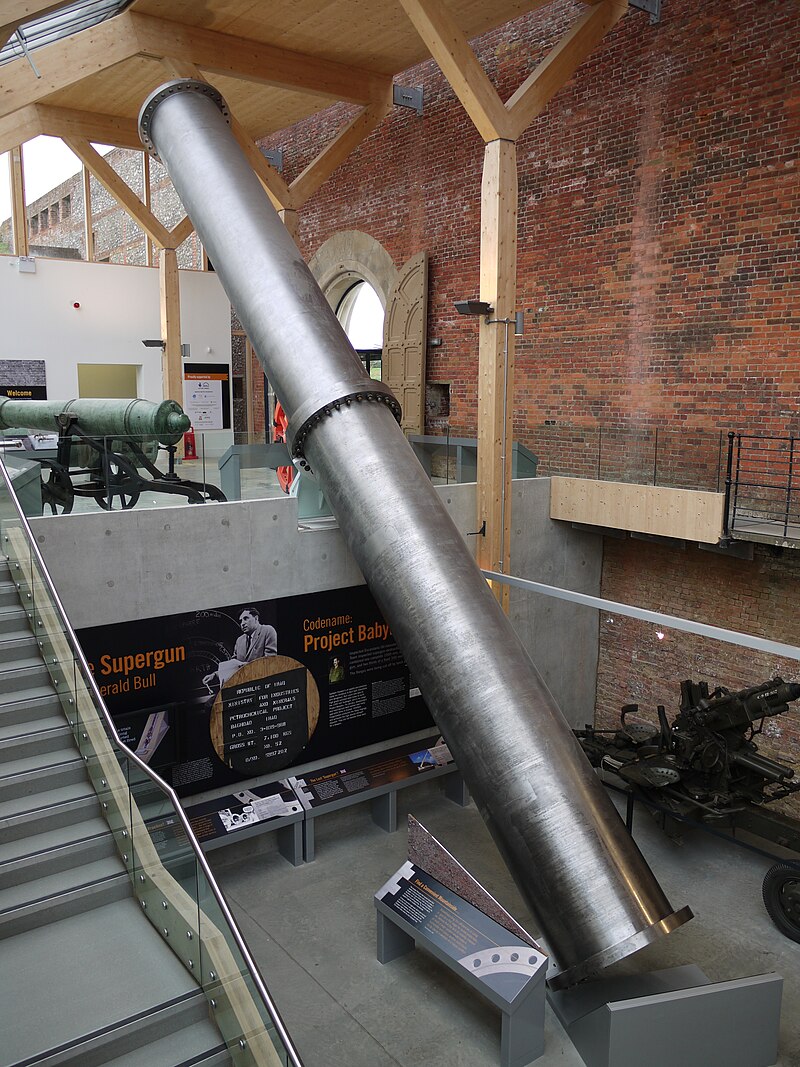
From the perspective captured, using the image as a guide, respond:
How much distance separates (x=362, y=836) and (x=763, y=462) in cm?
599

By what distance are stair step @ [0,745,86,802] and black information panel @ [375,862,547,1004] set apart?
9.47 ft

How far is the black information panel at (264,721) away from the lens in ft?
29.0

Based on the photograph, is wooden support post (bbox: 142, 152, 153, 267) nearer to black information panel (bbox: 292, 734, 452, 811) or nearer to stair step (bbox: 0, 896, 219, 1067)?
black information panel (bbox: 292, 734, 452, 811)

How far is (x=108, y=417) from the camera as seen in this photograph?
35.1 feet

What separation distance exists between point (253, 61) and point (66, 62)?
9.75ft

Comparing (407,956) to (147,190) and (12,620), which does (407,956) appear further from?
(147,190)

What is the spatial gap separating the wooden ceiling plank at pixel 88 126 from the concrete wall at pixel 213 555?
29.0ft

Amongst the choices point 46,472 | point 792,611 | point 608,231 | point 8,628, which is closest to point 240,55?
point 608,231

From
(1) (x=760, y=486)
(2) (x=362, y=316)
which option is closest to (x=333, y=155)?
(2) (x=362, y=316)

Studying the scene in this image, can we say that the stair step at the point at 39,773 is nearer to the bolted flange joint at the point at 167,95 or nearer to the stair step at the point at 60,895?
the stair step at the point at 60,895

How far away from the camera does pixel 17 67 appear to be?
29.6 ft

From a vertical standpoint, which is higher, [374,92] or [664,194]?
[374,92]

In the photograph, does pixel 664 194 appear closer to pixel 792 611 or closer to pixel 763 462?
pixel 763 462

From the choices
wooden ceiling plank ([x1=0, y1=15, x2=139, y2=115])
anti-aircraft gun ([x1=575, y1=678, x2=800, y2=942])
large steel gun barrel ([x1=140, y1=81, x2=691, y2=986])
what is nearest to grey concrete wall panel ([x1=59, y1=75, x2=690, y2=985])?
large steel gun barrel ([x1=140, y1=81, x2=691, y2=986])
